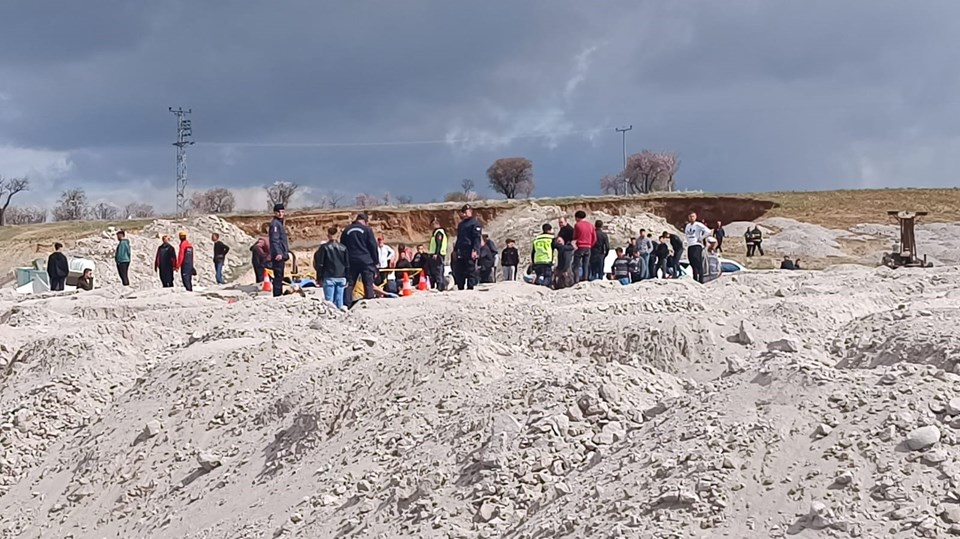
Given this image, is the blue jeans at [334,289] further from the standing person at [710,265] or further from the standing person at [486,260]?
the standing person at [710,265]

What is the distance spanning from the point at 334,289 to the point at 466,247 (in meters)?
2.63

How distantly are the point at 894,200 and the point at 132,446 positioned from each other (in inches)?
1550

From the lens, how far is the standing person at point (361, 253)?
11.9 metres

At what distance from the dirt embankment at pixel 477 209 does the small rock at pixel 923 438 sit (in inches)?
1393

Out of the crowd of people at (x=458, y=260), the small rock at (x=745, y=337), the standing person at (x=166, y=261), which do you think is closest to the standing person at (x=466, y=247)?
the crowd of people at (x=458, y=260)

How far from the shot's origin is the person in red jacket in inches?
578

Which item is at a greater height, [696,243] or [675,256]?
[696,243]

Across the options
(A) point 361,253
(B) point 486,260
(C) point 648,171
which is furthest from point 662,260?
(C) point 648,171

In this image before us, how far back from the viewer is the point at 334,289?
11.8m

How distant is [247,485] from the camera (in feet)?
19.8

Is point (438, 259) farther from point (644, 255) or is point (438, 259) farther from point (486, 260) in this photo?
point (644, 255)

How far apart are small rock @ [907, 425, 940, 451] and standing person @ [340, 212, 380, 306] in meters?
8.46

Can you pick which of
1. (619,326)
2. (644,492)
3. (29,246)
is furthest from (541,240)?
(29,246)

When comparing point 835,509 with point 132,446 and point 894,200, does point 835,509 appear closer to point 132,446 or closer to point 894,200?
point 132,446
